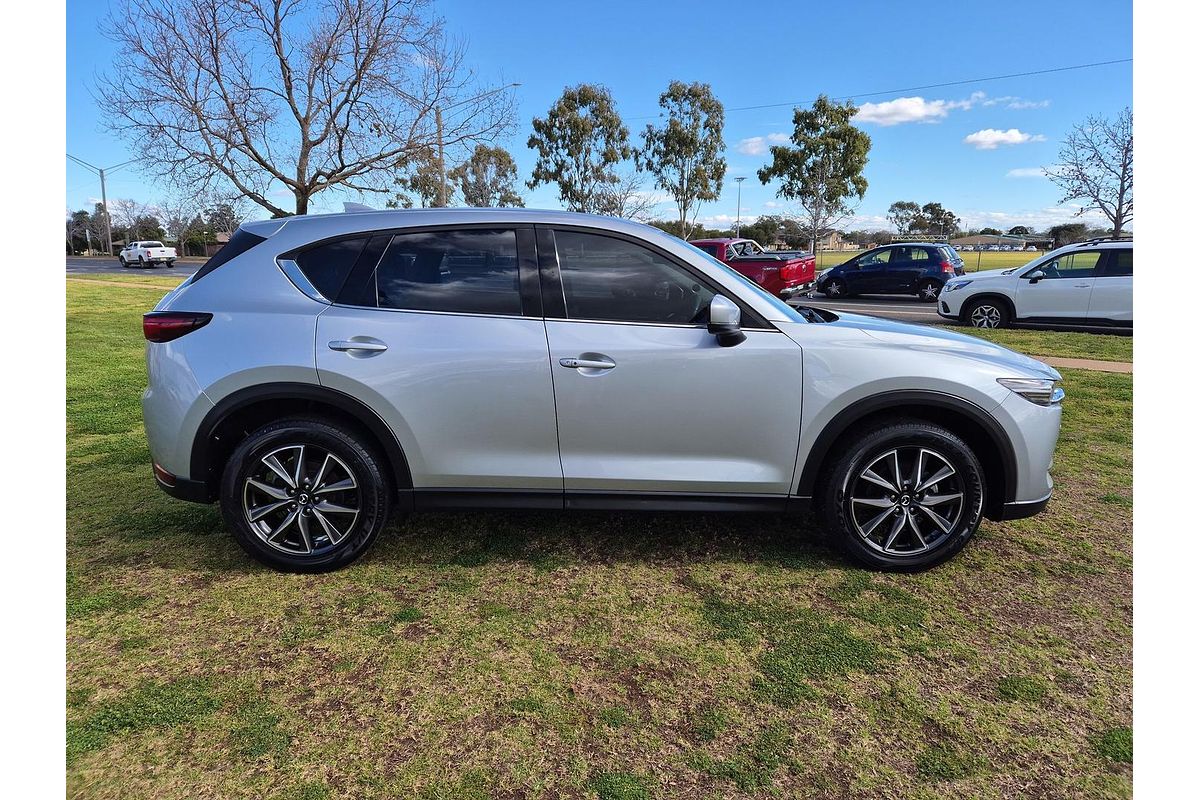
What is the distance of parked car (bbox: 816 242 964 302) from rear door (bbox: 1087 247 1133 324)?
805 cm

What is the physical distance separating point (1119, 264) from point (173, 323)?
1400cm

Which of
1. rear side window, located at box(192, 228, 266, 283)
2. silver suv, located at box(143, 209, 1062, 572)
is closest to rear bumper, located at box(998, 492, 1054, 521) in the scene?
silver suv, located at box(143, 209, 1062, 572)

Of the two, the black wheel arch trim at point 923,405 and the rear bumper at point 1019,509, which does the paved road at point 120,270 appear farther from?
the rear bumper at point 1019,509

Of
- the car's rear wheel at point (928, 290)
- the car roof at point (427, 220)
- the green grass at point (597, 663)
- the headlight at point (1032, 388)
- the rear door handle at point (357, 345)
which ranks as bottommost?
the green grass at point (597, 663)

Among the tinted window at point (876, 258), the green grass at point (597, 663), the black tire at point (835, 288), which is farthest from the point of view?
the black tire at point (835, 288)

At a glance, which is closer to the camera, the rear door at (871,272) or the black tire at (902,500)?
the black tire at (902,500)

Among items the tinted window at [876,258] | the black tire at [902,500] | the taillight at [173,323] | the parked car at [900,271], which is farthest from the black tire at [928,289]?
the taillight at [173,323]

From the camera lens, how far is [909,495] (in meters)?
3.39

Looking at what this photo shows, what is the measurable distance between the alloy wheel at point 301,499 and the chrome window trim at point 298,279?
0.73 m

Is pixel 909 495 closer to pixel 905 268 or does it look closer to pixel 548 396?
pixel 548 396

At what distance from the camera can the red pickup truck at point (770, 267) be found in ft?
60.4

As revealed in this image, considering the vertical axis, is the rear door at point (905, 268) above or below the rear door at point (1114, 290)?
above

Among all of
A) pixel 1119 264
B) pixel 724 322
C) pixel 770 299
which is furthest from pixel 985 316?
pixel 724 322

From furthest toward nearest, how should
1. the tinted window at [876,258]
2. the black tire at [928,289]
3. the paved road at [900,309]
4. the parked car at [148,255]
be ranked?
1. the parked car at [148,255]
2. the tinted window at [876,258]
3. the black tire at [928,289]
4. the paved road at [900,309]
